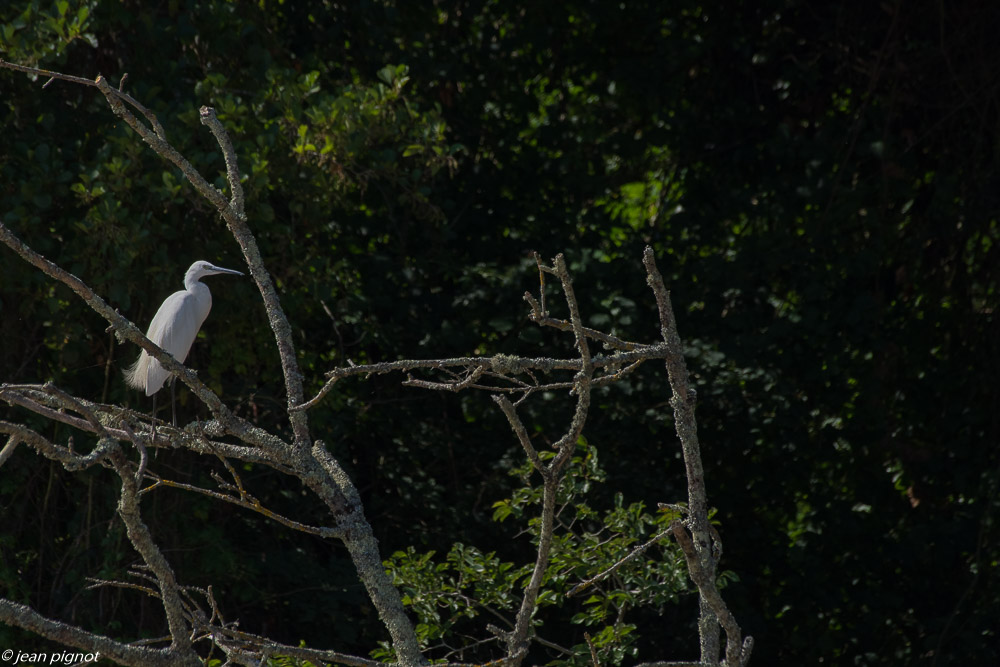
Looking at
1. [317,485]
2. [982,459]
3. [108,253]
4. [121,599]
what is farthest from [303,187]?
[982,459]

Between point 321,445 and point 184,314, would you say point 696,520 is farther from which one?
point 184,314

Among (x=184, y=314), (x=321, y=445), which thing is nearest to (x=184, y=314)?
(x=184, y=314)

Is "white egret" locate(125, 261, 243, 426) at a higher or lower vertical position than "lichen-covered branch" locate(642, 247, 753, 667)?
higher

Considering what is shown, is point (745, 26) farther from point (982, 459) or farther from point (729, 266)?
point (982, 459)

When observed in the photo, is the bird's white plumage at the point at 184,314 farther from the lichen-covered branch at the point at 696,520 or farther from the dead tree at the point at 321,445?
the lichen-covered branch at the point at 696,520

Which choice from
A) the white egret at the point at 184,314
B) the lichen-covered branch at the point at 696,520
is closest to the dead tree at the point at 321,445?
the lichen-covered branch at the point at 696,520

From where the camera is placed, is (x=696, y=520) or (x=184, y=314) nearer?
(x=696, y=520)

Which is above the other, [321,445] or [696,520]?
[321,445]

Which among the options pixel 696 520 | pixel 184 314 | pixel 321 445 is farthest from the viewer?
pixel 184 314

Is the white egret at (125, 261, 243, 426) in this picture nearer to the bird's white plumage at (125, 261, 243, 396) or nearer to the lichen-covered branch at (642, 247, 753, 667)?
the bird's white plumage at (125, 261, 243, 396)

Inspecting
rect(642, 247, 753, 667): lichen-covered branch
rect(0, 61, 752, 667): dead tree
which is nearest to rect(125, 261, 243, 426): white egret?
rect(0, 61, 752, 667): dead tree

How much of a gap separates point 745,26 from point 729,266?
1256 millimetres

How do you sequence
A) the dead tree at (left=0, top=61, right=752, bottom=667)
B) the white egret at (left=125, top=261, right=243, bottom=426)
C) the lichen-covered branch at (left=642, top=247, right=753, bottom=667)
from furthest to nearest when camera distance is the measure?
the white egret at (left=125, top=261, right=243, bottom=426) < the lichen-covered branch at (left=642, top=247, right=753, bottom=667) < the dead tree at (left=0, top=61, right=752, bottom=667)

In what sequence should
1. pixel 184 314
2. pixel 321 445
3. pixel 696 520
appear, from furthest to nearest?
pixel 184 314 < pixel 321 445 < pixel 696 520
